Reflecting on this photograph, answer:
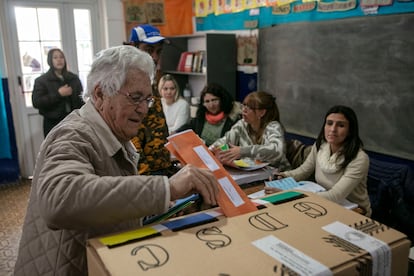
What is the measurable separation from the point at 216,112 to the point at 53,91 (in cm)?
197

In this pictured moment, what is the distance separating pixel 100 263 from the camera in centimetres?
62

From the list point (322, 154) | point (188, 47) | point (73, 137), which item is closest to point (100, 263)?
point (73, 137)

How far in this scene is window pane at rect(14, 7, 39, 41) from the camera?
175 inches

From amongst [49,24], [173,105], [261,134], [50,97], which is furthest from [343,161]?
[49,24]

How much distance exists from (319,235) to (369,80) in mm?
2660

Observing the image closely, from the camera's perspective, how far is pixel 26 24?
4.49 metres

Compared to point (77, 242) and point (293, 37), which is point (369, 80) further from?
point (77, 242)

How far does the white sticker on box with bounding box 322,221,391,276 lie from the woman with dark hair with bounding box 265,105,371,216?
1448 millimetres

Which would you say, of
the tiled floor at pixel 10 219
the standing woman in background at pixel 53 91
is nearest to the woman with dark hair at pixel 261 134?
the tiled floor at pixel 10 219

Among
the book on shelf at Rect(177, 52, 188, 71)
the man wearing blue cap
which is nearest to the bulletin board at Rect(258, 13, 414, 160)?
the book on shelf at Rect(177, 52, 188, 71)

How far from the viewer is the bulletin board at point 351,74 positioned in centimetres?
279

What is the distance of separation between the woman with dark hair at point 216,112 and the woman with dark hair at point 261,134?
25.6 inches

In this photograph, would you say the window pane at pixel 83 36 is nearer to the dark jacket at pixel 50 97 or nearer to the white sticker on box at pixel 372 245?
the dark jacket at pixel 50 97

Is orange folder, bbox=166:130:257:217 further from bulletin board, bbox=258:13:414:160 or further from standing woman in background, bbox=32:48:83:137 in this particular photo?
standing woman in background, bbox=32:48:83:137
